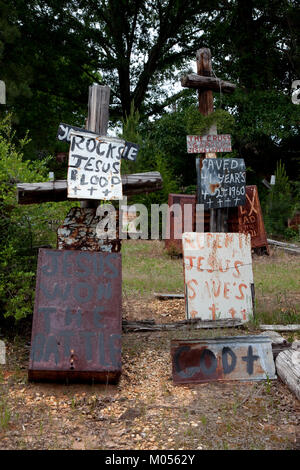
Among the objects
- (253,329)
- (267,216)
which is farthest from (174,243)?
(253,329)

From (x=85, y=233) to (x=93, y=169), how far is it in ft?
2.26

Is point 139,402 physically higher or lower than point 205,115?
lower

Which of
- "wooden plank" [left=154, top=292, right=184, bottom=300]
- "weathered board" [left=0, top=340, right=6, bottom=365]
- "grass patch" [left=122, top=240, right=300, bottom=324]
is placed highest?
"grass patch" [left=122, top=240, right=300, bottom=324]

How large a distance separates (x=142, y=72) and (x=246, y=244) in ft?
59.6

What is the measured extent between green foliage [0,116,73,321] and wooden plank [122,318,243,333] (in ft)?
4.12

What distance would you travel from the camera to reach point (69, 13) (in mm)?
20953

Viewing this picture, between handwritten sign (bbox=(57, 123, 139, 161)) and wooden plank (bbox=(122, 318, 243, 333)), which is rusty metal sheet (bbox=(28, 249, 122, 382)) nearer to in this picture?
handwritten sign (bbox=(57, 123, 139, 161))

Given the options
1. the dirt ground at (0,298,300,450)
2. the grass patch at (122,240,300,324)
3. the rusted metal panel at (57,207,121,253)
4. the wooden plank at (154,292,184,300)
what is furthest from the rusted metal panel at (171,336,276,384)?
the wooden plank at (154,292,184,300)

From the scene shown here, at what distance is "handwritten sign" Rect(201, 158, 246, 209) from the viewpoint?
20.3ft

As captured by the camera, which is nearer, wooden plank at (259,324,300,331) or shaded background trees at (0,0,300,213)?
wooden plank at (259,324,300,331)

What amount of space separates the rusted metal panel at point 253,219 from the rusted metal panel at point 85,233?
22.0ft

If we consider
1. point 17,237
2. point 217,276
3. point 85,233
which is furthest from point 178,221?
point 17,237

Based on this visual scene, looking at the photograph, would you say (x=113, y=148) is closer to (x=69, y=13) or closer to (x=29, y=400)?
(x=29, y=400)
